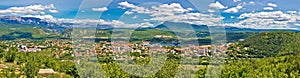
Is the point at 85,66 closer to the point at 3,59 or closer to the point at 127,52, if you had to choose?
A: the point at 127,52

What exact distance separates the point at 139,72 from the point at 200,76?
5.11 metres

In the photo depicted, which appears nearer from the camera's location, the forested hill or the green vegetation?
the green vegetation

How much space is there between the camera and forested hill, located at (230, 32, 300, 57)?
1744 inches

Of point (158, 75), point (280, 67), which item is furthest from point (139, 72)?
point (280, 67)

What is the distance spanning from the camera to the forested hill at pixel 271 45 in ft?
145

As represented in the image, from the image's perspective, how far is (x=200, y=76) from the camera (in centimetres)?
2309

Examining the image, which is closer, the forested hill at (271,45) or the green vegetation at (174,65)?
the green vegetation at (174,65)

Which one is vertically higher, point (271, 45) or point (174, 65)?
point (174, 65)

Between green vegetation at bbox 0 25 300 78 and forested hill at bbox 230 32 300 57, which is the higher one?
green vegetation at bbox 0 25 300 78

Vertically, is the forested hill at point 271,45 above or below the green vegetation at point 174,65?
below

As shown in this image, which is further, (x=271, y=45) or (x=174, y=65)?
(x=271, y=45)

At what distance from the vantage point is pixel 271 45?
1949 inches

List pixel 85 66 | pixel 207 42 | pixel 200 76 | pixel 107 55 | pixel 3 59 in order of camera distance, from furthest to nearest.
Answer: pixel 207 42 → pixel 3 59 → pixel 107 55 → pixel 200 76 → pixel 85 66

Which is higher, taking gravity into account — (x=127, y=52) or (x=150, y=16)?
(x=150, y=16)
